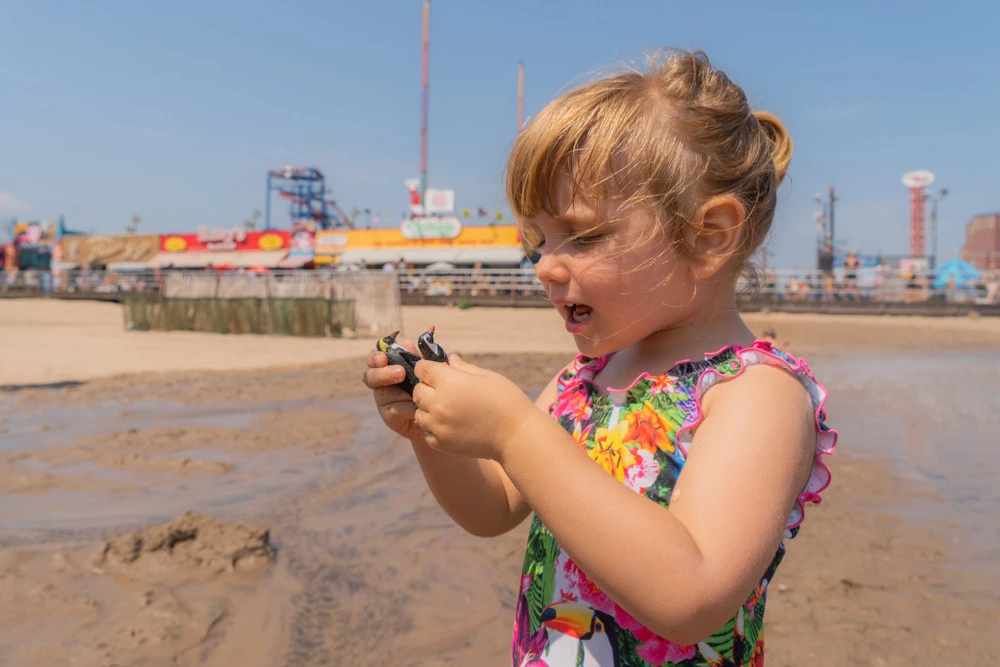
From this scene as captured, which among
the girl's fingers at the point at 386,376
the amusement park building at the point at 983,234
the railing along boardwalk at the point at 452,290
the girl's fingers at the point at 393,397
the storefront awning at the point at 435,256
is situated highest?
the amusement park building at the point at 983,234

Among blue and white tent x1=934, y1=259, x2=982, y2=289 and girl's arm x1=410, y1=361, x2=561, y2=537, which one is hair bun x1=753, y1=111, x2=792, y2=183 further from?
blue and white tent x1=934, y1=259, x2=982, y2=289

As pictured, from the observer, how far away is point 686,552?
0.93 meters

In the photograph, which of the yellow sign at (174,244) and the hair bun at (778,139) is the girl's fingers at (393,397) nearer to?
the hair bun at (778,139)

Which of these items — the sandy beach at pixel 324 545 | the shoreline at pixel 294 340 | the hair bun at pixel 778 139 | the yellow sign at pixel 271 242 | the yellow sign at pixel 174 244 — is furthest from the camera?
the yellow sign at pixel 174 244

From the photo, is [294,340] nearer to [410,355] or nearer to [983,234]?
[410,355]

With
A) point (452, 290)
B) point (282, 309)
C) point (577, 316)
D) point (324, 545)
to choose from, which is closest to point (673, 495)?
point (577, 316)

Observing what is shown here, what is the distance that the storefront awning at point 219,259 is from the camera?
133 ft

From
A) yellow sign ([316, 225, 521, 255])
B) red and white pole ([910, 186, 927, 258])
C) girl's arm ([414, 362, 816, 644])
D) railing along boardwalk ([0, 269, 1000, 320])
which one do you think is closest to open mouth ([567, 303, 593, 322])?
girl's arm ([414, 362, 816, 644])

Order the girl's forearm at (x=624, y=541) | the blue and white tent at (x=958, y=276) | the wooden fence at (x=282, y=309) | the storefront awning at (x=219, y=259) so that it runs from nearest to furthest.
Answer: the girl's forearm at (x=624, y=541) < the wooden fence at (x=282, y=309) < the blue and white tent at (x=958, y=276) < the storefront awning at (x=219, y=259)

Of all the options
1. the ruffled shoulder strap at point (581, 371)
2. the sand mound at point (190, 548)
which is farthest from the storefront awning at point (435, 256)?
the ruffled shoulder strap at point (581, 371)

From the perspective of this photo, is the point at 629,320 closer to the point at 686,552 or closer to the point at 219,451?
the point at 686,552

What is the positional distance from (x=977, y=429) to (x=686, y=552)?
21.0 feet

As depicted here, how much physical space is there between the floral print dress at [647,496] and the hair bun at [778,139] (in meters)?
0.35

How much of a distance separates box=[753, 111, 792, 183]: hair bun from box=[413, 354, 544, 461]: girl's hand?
0.65 m
